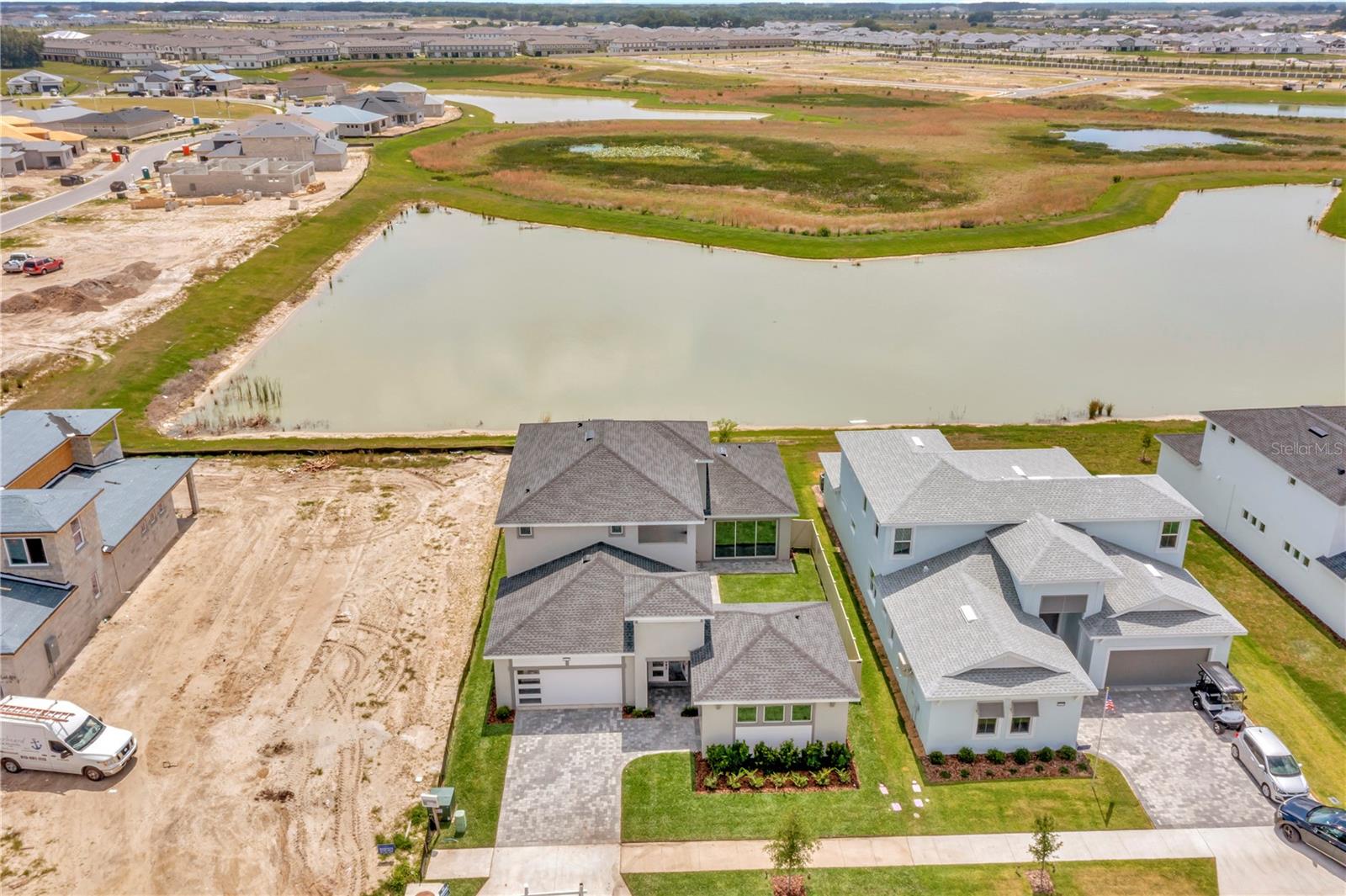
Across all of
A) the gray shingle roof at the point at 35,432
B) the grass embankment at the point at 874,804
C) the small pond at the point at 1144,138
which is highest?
the small pond at the point at 1144,138

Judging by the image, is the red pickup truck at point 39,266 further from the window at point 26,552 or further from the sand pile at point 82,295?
the window at point 26,552

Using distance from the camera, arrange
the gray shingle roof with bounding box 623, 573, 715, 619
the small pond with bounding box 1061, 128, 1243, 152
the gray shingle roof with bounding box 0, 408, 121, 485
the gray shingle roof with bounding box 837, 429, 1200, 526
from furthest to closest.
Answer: the small pond with bounding box 1061, 128, 1243, 152
the gray shingle roof with bounding box 0, 408, 121, 485
the gray shingle roof with bounding box 837, 429, 1200, 526
the gray shingle roof with bounding box 623, 573, 715, 619

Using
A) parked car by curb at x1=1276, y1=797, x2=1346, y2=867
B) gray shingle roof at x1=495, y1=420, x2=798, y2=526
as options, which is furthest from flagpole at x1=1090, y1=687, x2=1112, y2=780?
gray shingle roof at x1=495, y1=420, x2=798, y2=526

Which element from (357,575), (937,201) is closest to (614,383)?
(357,575)

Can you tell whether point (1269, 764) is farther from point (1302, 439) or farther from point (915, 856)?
point (1302, 439)

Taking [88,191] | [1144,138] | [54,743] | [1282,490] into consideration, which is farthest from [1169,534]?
[1144,138]

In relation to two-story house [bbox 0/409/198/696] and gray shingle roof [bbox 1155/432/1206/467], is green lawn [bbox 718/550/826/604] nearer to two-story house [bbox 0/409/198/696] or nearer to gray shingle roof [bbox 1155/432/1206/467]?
gray shingle roof [bbox 1155/432/1206/467]

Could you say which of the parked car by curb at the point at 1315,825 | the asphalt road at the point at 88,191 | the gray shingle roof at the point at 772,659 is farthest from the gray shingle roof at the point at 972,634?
the asphalt road at the point at 88,191
